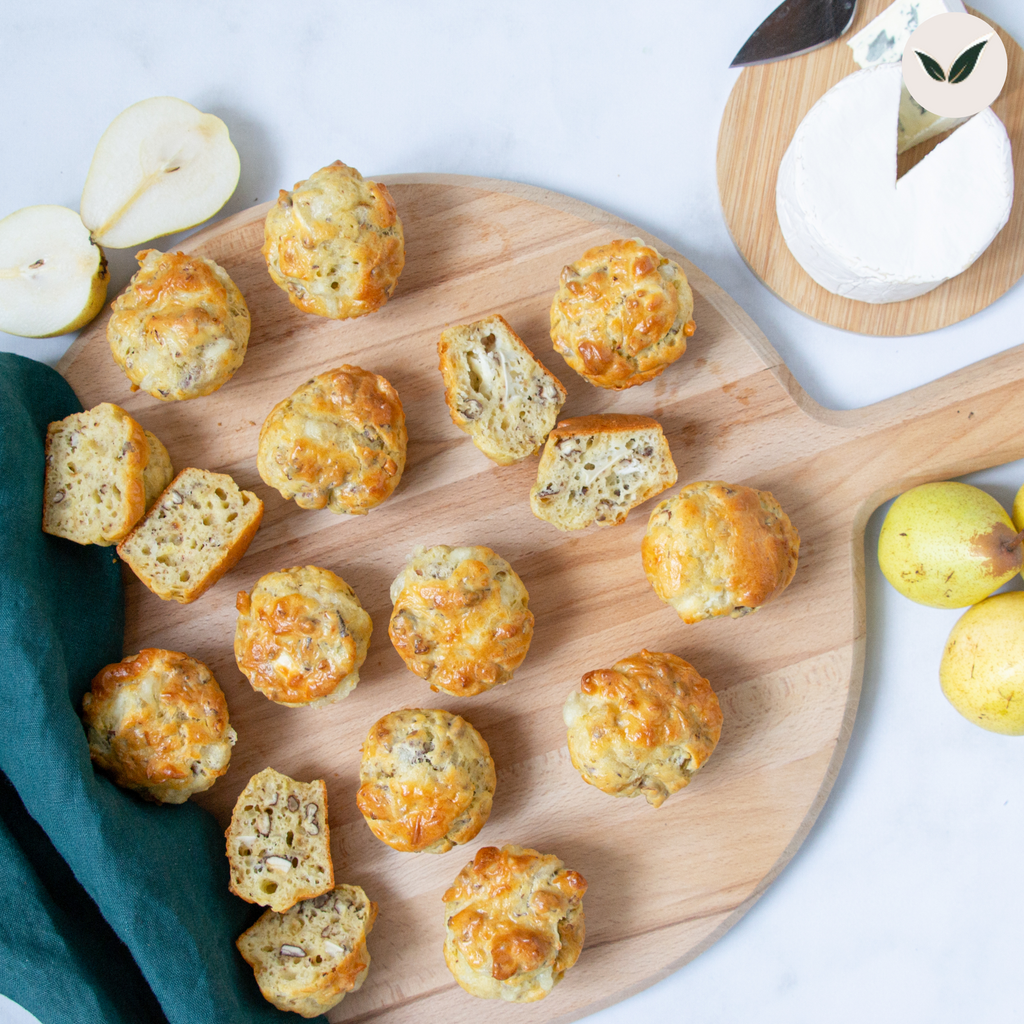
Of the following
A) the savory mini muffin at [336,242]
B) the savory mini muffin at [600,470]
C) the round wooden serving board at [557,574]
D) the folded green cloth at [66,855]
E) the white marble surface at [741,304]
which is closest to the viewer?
the folded green cloth at [66,855]

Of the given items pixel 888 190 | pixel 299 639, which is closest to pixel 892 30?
pixel 888 190

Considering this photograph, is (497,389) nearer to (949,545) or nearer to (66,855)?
(949,545)

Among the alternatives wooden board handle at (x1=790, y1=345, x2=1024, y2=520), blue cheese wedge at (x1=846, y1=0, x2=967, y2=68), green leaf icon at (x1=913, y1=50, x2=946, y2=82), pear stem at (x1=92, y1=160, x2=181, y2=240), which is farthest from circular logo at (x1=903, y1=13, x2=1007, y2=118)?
pear stem at (x1=92, y1=160, x2=181, y2=240)

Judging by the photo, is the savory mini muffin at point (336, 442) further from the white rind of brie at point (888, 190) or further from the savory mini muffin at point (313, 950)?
the white rind of brie at point (888, 190)

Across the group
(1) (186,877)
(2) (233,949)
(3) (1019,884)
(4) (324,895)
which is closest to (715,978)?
(3) (1019,884)

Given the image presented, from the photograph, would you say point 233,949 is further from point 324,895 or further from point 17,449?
point 17,449

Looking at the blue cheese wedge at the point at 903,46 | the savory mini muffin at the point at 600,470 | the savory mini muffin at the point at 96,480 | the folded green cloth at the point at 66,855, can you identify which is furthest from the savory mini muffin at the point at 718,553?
the folded green cloth at the point at 66,855

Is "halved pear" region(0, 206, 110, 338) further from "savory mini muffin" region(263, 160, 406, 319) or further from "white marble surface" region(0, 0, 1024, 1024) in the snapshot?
"savory mini muffin" region(263, 160, 406, 319)
